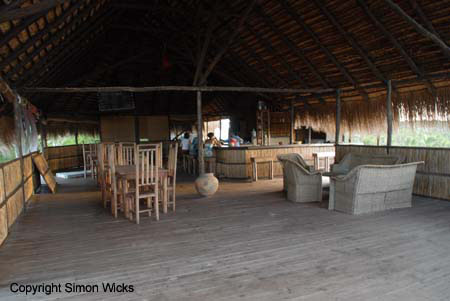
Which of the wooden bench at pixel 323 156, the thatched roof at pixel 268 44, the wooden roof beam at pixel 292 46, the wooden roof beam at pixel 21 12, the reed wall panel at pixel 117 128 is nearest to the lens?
the wooden roof beam at pixel 21 12

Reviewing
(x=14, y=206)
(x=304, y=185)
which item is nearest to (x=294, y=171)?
(x=304, y=185)

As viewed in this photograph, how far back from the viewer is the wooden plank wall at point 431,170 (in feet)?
19.6

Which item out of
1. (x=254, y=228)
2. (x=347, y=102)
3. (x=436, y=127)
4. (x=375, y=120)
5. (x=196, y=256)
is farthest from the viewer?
(x=347, y=102)

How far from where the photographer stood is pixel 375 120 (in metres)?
8.05

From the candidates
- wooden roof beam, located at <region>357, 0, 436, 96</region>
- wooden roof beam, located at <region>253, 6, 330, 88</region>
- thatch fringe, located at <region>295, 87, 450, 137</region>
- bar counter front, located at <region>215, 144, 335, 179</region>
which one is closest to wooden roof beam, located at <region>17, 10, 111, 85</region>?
wooden roof beam, located at <region>253, 6, 330, 88</region>

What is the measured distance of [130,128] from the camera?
49.4ft

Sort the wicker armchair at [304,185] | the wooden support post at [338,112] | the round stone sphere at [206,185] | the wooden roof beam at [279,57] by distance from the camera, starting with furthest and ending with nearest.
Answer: the wooden roof beam at [279,57] → the wooden support post at [338,112] → the round stone sphere at [206,185] → the wicker armchair at [304,185]

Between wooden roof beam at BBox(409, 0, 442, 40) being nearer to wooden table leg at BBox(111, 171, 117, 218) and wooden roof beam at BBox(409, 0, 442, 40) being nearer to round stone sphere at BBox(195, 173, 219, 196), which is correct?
round stone sphere at BBox(195, 173, 219, 196)

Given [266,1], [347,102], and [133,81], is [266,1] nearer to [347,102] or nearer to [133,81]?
[347,102]

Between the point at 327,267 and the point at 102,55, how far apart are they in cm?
1096

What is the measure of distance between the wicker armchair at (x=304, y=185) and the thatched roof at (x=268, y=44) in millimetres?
3251

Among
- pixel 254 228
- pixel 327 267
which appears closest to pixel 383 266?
pixel 327 267

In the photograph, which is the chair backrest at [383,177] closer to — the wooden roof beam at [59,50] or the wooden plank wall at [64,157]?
the wooden roof beam at [59,50]

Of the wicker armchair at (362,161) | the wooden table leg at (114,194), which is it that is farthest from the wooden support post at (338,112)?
the wooden table leg at (114,194)
